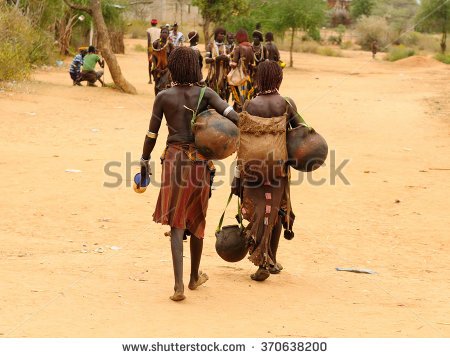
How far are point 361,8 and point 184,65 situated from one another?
3169 inches

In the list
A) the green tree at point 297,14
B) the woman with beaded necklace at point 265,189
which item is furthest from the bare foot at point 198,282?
the green tree at point 297,14

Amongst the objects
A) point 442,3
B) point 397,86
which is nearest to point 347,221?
point 397,86

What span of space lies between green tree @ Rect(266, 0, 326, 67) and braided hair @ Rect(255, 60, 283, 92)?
29.8 m

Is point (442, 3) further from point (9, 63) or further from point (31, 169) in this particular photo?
point (31, 169)

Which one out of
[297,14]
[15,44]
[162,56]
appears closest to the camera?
[162,56]

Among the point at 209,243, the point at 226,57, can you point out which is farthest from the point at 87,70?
the point at 209,243

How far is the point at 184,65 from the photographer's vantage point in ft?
18.9

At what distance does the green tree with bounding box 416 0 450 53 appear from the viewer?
50.1 meters

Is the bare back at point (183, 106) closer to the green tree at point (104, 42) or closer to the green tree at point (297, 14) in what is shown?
the green tree at point (104, 42)

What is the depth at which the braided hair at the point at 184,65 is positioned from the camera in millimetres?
5773

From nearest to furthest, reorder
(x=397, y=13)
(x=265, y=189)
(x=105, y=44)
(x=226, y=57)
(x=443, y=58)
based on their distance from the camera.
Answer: (x=265, y=189) < (x=226, y=57) < (x=105, y=44) < (x=443, y=58) < (x=397, y=13)

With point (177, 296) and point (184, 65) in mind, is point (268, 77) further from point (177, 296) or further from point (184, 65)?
point (177, 296)

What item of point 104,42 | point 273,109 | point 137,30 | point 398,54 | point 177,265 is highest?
point 273,109
